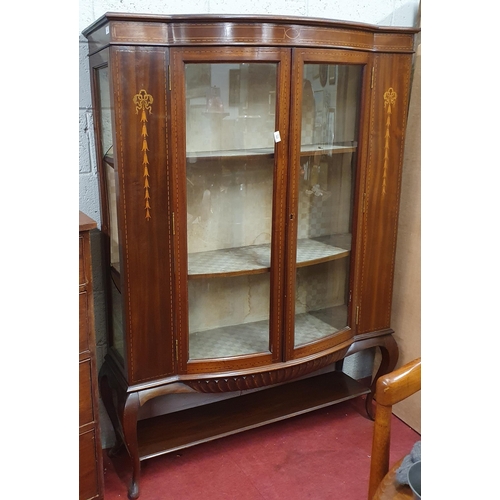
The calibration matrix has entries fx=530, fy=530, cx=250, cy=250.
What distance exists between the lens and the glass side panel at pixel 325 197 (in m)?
1.72

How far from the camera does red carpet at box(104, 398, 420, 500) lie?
177 cm

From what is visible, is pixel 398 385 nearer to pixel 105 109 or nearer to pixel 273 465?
pixel 273 465

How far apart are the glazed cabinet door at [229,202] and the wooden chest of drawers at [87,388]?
303 mm

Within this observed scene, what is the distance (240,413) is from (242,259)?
637mm

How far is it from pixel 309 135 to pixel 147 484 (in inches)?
51.1

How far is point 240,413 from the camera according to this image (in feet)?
6.65

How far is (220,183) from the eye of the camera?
1.75 metres

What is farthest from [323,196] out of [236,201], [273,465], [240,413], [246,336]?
[273,465]

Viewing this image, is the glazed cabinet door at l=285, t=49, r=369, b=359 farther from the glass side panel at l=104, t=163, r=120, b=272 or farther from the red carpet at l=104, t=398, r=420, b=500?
the glass side panel at l=104, t=163, r=120, b=272

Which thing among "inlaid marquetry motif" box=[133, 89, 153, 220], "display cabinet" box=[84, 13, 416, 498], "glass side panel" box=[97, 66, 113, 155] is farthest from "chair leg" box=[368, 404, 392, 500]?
"glass side panel" box=[97, 66, 113, 155]

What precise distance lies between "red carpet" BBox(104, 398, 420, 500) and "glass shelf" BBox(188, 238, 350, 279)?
712 mm

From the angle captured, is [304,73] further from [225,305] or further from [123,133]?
[225,305]

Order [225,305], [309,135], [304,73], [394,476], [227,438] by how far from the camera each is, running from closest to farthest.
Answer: [394,476]
[304,73]
[309,135]
[225,305]
[227,438]
